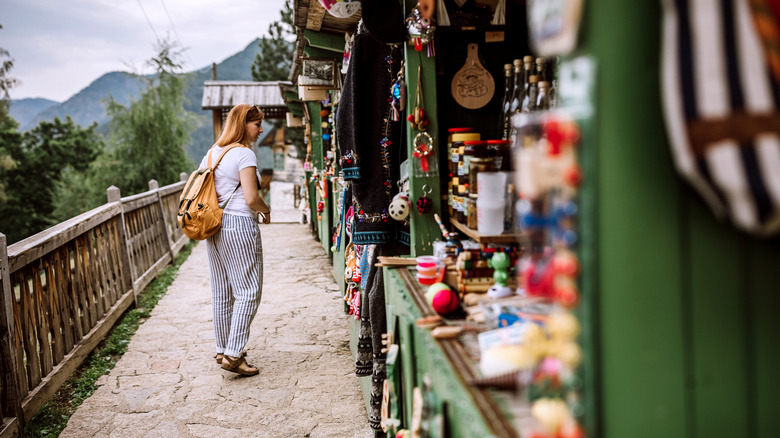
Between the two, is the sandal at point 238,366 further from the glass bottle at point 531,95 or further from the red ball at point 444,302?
the glass bottle at point 531,95

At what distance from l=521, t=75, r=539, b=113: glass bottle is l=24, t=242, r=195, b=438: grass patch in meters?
3.29

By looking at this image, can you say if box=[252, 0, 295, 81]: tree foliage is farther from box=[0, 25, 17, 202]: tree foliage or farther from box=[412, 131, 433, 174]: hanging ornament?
box=[412, 131, 433, 174]: hanging ornament

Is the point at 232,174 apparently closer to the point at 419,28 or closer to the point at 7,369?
the point at 7,369

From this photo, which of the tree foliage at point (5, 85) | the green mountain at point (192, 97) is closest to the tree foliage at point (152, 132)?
the tree foliage at point (5, 85)

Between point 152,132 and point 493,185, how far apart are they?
68.7ft

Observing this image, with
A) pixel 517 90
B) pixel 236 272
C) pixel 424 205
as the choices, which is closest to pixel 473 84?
pixel 517 90

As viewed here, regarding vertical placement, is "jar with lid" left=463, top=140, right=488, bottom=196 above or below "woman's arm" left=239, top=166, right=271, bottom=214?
above

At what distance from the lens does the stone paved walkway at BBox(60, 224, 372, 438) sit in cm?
351

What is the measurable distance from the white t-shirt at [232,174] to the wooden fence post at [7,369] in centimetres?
130

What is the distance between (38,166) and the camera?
24.3m

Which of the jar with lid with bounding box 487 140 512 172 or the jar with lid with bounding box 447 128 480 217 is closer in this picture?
the jar with lid with bounding box 487 140 512 172

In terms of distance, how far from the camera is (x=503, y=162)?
1959 mm

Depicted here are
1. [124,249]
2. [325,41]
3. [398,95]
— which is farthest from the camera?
[124,249]

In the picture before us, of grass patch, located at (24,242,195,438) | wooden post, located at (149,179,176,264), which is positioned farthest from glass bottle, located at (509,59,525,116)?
wooden post, located at (149,179,176,264)
